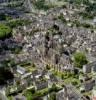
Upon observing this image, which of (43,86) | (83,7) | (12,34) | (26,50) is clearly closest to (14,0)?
(83,7)

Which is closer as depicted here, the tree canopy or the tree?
the tree

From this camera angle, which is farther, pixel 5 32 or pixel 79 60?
pixel 5 32

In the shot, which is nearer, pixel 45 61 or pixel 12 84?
pixel 12 84

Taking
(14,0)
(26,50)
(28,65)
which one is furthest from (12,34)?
(14,0)

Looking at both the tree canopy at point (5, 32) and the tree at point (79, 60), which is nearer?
the tree at point (79, 60)

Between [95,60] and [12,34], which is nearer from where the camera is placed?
[95,60]

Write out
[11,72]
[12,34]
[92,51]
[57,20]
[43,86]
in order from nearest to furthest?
1. [43,86]
2. [11,72]
3. [92,51]
4. [12,34]
5. [57,20]

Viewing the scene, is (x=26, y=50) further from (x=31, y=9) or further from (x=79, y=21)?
(x=31, y=9)

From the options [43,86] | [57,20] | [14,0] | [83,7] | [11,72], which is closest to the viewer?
[43,86]

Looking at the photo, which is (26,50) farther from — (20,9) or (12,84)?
(20,9)
